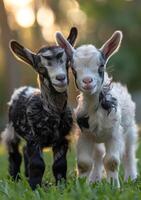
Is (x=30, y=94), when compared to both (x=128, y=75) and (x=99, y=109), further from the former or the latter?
(x=128, y=75)

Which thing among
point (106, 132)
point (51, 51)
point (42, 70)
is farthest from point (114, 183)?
point (51, 51)

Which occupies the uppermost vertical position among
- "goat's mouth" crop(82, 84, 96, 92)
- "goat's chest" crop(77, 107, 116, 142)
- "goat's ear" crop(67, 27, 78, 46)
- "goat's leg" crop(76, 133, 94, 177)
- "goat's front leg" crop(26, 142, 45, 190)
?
"goat's ear" crop(67, 27, 78, 46)

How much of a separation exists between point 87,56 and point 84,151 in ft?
3.20

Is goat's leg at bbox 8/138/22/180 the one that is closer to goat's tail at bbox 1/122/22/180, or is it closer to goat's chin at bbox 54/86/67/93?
goat's tail at bbox 1/122/22/180

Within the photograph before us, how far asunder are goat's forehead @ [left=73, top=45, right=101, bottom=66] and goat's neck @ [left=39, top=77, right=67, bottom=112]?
0.46 metres

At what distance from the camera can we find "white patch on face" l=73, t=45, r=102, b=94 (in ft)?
20.1

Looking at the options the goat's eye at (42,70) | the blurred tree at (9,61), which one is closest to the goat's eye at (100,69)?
the goat's eye at (42,70)

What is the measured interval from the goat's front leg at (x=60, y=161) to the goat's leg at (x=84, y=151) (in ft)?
0.52

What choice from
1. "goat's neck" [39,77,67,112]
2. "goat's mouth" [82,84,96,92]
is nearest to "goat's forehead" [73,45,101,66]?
"goat's mouth" [82,84,96,92]

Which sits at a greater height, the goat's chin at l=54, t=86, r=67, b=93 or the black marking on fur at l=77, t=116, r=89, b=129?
the goat's chin at l=54, t=86, r=67, b=93

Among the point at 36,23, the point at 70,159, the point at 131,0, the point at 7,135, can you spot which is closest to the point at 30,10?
the point at 36,23

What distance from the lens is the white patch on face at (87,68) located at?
613 cm

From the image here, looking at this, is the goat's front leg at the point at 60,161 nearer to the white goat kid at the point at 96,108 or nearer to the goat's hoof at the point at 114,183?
the white goat kid at the point at 96,108

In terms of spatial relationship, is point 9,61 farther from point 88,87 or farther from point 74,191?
point 74,191
